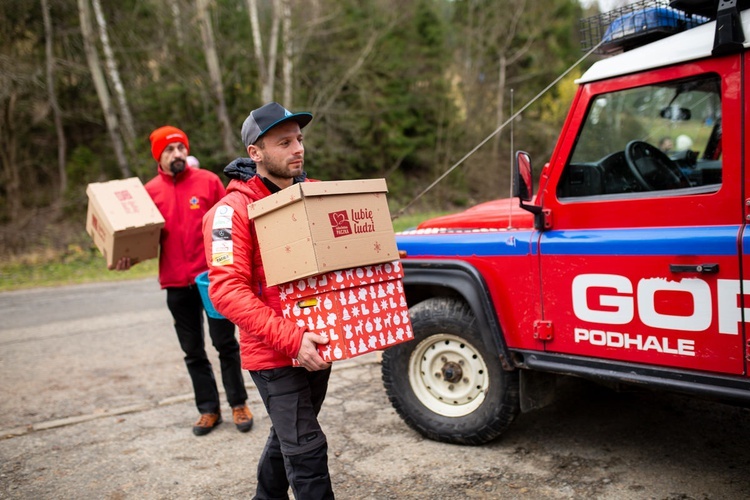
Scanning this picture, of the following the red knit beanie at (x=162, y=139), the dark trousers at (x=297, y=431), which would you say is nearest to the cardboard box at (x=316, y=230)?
the dark trousers at (x=297, y=431)

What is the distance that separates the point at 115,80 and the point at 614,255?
1866 cm

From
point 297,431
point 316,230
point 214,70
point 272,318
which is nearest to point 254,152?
point 316,230

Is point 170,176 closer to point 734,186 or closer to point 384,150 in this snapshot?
point 734,186

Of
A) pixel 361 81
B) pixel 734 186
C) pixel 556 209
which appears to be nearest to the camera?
pixel 734 186

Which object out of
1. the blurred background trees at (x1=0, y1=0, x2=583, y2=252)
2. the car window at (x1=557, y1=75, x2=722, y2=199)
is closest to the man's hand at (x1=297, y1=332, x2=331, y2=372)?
the car window at (x1=557, y1=75, x2=722, y2=199)

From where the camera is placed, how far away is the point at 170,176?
4.45m

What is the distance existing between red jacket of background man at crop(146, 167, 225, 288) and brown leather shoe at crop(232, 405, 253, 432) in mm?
952

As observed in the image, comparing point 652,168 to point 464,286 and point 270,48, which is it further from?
point 270,48

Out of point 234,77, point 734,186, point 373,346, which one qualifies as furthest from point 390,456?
point 234,77

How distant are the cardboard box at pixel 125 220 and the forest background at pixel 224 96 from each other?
11999 millimetres

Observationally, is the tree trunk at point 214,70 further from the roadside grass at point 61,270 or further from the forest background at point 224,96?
the roadside grass at point 61,270

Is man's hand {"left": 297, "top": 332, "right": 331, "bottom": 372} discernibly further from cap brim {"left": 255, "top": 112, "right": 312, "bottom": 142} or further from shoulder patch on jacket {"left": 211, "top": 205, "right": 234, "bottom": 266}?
cap brim {"left": 255, "top": 112, "right": 312, "bottom": 142}

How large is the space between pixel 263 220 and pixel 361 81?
20.4 metres

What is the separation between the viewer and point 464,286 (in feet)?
12.2
